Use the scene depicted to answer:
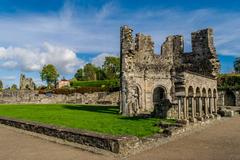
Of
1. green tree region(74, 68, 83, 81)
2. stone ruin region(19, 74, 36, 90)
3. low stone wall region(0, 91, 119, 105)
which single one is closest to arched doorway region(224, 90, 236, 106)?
low stone wall region(0, 91, 119, 105)

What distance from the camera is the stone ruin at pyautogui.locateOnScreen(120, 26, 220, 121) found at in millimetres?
25969

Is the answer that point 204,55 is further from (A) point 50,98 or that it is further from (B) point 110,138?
(A) point 50,98

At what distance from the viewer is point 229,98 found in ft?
115

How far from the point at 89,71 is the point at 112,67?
49.6 ft

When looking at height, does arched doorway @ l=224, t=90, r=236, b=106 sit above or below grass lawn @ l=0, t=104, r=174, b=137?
above

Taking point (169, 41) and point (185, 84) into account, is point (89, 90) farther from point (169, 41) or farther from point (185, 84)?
point (185, 84)

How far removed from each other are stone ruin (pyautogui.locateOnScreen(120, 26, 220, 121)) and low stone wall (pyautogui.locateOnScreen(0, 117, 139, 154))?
1231cm

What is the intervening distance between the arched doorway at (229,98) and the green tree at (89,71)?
54.1 metres

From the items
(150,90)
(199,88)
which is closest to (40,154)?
(199,88)

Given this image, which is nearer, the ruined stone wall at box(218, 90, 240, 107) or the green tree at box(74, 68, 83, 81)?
the ruined stone wall at box(218, 90, 240, 107)

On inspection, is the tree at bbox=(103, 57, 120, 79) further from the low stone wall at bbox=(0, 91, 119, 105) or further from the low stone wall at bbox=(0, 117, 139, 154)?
the low stone wall at bbox=(0, 117, 139, 154)

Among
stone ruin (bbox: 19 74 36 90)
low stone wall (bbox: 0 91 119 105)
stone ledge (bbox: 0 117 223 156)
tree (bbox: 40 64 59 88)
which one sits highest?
tree (bbox: 40 64 59 88)

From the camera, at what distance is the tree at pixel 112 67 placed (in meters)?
73.9

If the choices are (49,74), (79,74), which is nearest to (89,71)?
(79,74)
